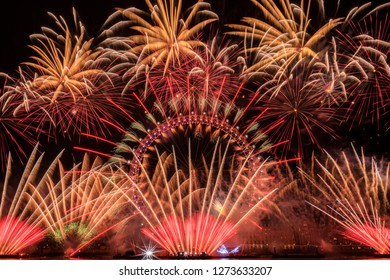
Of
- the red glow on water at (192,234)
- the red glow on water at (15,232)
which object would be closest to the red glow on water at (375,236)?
the red glow on water at (192,234)

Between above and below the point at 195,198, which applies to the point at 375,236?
below

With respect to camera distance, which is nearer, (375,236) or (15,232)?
(375,236)

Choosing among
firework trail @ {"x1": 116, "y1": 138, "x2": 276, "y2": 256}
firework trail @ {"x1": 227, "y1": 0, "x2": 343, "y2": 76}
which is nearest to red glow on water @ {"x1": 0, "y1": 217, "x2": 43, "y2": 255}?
firework trail @ {"x1": 116, "y1": 138, "x2": 276, "y2": 256}

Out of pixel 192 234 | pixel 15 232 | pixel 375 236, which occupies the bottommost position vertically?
pixel 375 236

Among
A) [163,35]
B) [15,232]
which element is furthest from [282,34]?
[15,232]

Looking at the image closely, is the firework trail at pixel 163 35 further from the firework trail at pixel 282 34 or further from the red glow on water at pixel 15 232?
the red glow on water at pixel 15 232

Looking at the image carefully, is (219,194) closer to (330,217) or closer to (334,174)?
(334,174)

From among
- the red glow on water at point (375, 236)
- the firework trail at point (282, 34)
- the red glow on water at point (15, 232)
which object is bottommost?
the red glow on water at point (375, 236)

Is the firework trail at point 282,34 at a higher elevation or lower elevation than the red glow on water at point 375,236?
higher

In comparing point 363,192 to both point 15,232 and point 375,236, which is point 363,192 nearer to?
point 375,236

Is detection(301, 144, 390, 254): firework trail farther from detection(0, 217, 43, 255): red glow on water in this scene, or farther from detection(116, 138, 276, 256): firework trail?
detection(0, 217, 43, 255): red glow on water
